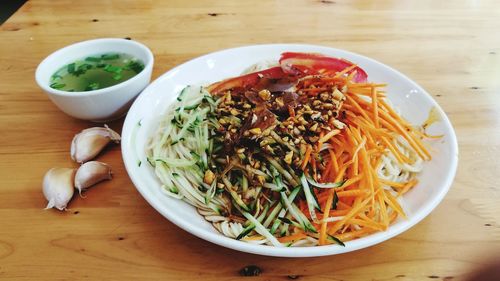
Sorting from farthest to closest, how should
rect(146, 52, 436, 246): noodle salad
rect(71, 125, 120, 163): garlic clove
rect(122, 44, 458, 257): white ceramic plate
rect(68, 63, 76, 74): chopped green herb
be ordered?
rect(68, 63, 76, 74): chopped green herb → rect(71, 125, 120, 163): garlic clove → rect(146, 52, 436, 246): noodle salad → rect(122, 44, 458, 257): white ceramic plate

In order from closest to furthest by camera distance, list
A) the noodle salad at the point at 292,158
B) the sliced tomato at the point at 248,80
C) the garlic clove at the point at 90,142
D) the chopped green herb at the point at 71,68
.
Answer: the noodle salad at the point at 292,158, the garlic clove at the point at 90,142, the sliced tomato at the point at 248,80, the chopped green herb at the point at 71,68

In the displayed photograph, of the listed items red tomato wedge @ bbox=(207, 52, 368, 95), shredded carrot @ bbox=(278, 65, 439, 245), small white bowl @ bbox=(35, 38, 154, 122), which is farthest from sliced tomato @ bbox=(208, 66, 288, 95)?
small white bowl @ bbox=(35, 38, 154, 122)

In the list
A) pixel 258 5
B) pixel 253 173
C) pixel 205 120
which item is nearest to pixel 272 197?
pixel 253 173

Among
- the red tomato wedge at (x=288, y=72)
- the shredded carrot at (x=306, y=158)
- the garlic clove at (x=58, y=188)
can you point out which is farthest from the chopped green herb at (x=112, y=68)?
the shredded carrot at (x=306, y=158)

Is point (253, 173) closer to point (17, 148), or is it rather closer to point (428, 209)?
point (428, 209)

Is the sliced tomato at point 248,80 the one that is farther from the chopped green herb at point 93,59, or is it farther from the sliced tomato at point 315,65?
the chopped green herb at point 93,59

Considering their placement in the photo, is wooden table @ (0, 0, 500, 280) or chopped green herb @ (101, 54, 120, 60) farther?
chopped green herb @ (101, 54, 120, 60)

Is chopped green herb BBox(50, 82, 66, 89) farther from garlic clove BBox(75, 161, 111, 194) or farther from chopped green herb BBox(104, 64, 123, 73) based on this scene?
garlic clove BBox(75, 161, 111, 194)
